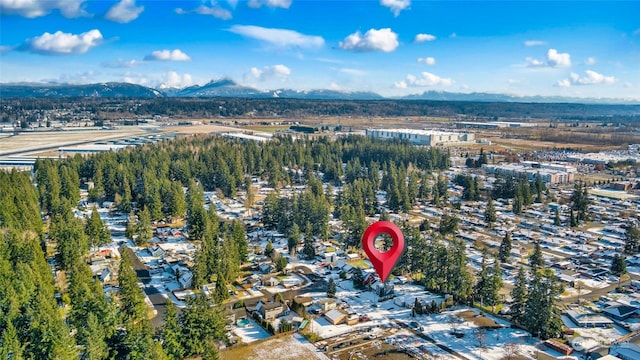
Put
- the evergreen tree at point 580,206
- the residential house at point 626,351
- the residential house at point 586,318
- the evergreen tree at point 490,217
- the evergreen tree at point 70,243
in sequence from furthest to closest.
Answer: the evergreen tree at point 580,206 → the evergreen tree at point 490,217 → the evergreen tree at point 70,243 → the residential house at point 586,318 → the residential house at point 626,351

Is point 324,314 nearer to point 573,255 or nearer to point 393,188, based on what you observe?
point 573,255

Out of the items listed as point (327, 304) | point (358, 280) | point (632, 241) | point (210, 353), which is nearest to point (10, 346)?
point (210, 353)

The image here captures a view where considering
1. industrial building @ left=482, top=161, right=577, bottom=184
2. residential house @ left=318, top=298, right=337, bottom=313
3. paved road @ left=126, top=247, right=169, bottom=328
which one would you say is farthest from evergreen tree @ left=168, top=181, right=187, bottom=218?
industrial building @ left=482, top=161, right=577, bottom=184

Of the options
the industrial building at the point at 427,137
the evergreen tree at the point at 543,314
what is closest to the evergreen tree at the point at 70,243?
the evergreen tree at the point at 543,314

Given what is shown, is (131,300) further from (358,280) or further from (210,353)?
(358,280)

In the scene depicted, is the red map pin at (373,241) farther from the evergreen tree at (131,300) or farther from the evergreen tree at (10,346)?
the evergreen tree at (10,346)

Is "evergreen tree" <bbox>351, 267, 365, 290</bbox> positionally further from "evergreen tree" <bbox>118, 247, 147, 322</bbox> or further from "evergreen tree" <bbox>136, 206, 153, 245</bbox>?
→ "evergreen tree" <bbox>136, 206, 153, 245</bbox>

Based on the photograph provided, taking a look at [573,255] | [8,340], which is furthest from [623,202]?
[8,340]
